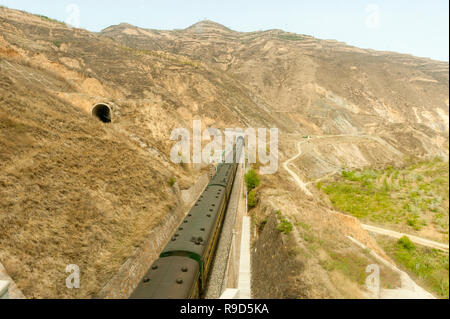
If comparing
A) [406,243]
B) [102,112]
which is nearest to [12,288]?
[102,112]

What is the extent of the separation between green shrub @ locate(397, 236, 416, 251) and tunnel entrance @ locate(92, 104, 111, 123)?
1682 inches

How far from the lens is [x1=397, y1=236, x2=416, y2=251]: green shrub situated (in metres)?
24.5

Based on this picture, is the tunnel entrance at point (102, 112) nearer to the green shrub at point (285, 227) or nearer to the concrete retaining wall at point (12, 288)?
the concrete retaining wall at point (12, 288)

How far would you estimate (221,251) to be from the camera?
17.5 metres

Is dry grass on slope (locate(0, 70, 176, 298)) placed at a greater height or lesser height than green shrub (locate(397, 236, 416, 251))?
greater

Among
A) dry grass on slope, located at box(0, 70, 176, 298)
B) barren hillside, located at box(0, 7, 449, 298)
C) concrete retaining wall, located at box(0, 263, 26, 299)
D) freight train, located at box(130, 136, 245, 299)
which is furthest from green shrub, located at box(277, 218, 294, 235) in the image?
concrete retaining wall, located at box(0, 263, 26, 299)

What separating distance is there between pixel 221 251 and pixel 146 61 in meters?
74.7

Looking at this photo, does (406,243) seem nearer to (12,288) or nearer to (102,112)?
(12,288)

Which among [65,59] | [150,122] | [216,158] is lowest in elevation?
[216,158]

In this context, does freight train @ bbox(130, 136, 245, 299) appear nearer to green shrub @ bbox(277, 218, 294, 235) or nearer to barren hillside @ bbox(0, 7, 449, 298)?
barren hillside @ bbox(0, 7, 449, 298)

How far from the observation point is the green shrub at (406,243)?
24484mm

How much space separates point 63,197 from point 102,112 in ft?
82.9
